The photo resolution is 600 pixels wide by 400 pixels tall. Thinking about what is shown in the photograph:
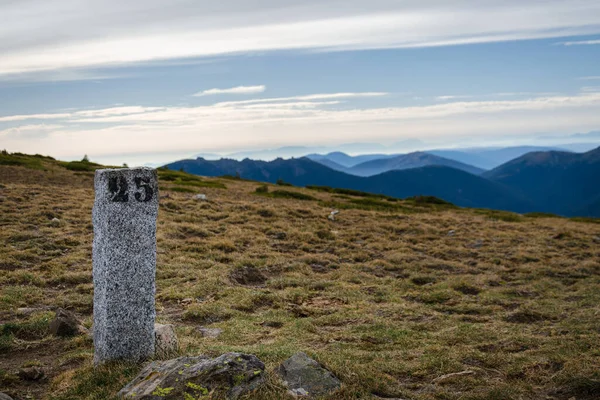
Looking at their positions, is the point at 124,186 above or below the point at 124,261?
above

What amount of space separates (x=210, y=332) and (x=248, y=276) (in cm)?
556

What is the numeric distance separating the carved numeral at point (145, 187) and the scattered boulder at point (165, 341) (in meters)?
2.73

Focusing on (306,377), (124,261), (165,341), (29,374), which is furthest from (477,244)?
(29,374)

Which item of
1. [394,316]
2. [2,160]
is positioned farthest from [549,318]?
[2,160]

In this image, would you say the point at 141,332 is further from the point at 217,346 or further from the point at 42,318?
the point at 42,318

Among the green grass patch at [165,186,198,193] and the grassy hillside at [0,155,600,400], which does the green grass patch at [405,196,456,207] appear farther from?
the green grass patch at [165,186,198,193]

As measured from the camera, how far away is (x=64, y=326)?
37.0 feet

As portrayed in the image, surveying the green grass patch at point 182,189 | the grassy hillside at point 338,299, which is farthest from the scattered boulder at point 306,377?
the green grass patch at point 182,189

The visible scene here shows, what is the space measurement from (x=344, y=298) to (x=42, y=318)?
8283mm

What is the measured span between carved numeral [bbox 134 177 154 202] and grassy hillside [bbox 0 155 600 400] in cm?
297

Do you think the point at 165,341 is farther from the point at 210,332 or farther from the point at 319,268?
the point at 319,268

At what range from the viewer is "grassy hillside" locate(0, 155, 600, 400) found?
30.2ft

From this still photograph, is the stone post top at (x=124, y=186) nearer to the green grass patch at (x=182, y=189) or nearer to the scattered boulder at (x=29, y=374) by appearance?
the scattered boulder at (x=29, y=374)

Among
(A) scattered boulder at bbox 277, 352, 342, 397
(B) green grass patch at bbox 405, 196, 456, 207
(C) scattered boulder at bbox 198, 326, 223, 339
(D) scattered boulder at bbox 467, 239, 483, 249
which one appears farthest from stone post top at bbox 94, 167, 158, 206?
(B) green grass patch at bbox 405, 196, 456, 207
